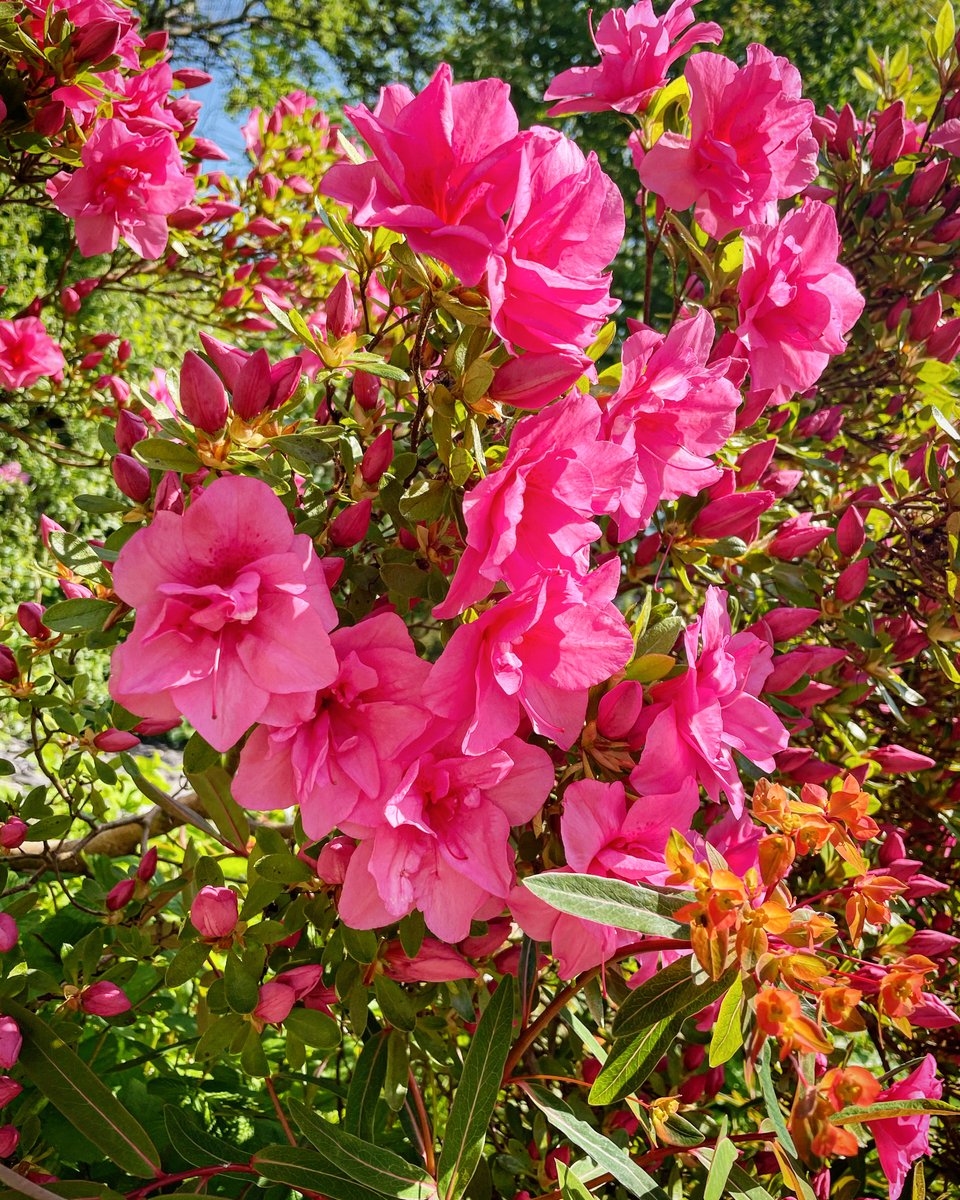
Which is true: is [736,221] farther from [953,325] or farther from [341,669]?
[953,325]

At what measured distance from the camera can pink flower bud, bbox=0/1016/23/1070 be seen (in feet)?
2.60

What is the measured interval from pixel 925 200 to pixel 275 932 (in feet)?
4.86

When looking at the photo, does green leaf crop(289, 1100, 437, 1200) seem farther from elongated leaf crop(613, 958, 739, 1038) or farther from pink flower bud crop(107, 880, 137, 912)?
pink flower bud crop(107, 880, 137, 912)

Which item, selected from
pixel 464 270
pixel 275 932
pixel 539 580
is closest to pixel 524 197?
pixel 464 270

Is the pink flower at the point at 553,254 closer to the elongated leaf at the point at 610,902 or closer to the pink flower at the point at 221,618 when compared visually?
the pink flower at the point at 221,618

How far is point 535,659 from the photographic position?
65cm

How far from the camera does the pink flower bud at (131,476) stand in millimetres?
758

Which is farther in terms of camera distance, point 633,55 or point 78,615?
point 633,55

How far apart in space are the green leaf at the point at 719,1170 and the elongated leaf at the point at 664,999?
12 centimetres

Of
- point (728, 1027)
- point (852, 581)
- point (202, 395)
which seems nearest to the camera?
point (728, 1027)

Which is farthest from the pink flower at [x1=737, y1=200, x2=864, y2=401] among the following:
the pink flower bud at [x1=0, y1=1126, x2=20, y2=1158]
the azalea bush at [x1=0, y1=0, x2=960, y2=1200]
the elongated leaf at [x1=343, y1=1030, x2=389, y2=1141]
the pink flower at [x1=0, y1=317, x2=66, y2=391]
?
the pink flower at [x1=0, y1=317, x2=66, y2=391]

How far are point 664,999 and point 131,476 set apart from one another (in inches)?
23.6

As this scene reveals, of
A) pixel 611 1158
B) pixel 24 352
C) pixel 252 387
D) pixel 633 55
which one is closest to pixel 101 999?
pixel 611 1158

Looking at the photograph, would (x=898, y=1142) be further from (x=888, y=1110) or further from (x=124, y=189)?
(x=124, y=189)
